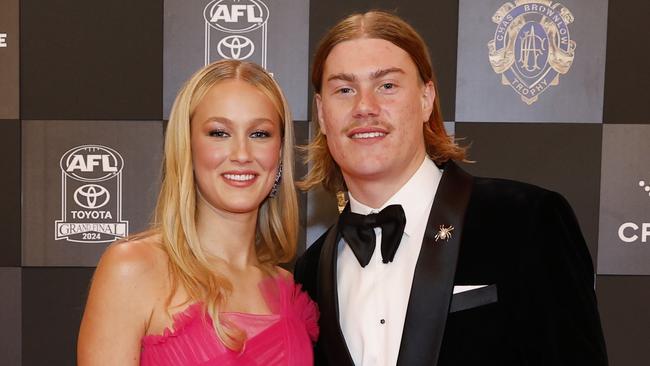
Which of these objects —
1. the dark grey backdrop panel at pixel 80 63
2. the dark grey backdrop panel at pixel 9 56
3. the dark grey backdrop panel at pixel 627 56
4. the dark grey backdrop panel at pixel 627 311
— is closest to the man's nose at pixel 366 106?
the dark grey backdrop panel at pixel 80 63

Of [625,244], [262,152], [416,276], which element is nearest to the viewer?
[416,276]

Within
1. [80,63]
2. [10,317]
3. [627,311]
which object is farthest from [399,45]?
[10,317]

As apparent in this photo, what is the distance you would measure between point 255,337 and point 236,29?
5.19 feet

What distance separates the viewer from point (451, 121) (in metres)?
2.99

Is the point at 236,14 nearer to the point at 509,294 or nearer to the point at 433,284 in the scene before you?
the point at 433,284

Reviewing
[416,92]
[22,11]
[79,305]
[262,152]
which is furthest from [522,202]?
[22,11]

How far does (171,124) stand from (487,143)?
1.54m

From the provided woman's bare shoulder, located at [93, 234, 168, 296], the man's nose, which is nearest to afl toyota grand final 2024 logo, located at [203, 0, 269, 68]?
the man's nose

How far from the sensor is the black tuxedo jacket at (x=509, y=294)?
1722 millimetres

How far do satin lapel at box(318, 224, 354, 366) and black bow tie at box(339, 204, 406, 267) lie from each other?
0.10 metres

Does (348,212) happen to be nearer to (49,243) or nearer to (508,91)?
(508,91)

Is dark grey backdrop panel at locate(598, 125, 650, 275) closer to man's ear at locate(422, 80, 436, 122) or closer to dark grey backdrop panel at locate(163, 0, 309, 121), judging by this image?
man's ear at locate(422, 80, 436, 122)

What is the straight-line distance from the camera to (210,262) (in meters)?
2.08

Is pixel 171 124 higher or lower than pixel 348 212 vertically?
higher
